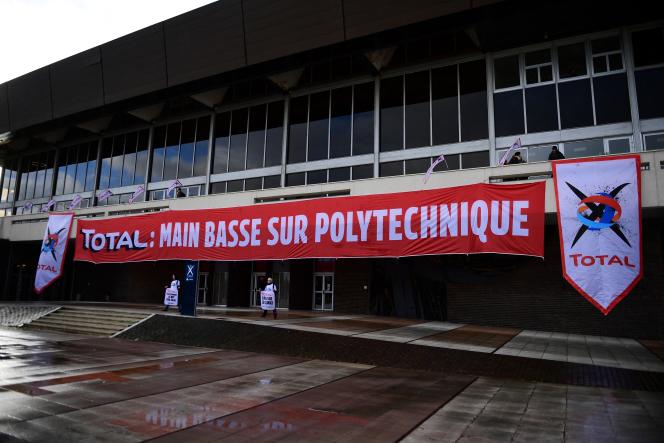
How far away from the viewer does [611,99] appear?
1877 centimetres

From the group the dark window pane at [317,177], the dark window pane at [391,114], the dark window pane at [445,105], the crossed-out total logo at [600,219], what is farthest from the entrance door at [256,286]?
the crossed-out total logo at [600,219]

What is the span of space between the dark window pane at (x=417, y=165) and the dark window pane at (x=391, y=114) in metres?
1.11

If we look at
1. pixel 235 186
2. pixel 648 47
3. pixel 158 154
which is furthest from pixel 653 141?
pixel 158 154

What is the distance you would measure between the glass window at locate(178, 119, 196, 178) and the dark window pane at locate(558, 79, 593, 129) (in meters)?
22.4

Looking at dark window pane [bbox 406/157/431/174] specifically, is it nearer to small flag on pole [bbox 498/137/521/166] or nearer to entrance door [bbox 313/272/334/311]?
small flag on pole [bbox 498/137/521/166]

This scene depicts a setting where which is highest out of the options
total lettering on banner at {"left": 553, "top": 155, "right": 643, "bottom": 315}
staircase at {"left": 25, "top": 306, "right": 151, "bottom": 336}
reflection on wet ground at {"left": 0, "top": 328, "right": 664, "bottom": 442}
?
total lettering on banner at {"left": 553, "top": 155, "right": 643, "bottom": 315}

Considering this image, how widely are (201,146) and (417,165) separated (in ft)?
50.1

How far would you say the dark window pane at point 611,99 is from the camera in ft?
60.7

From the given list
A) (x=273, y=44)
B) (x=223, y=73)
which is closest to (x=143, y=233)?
(x=223, y=73)

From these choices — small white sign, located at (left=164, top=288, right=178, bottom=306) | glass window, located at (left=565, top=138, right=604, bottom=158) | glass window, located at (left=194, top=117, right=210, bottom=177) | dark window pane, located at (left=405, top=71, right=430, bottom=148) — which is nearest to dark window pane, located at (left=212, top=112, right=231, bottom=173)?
glass window, located at (left=194, top=117, right=210, bottom=177)

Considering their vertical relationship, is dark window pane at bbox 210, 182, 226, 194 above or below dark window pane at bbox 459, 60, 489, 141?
below

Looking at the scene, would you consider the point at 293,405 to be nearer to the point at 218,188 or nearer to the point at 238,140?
the point at 218,188

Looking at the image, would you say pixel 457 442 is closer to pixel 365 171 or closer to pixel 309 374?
pixel 309 374

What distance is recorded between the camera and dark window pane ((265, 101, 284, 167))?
26234mm
